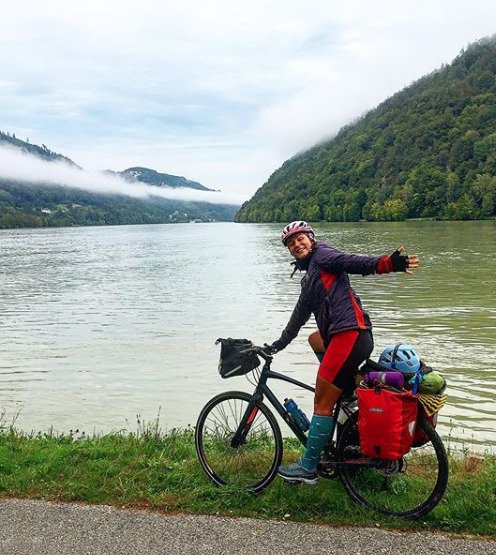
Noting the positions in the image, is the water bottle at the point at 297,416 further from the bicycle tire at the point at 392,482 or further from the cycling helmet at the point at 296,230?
the cycling helmet at the point at 296,230

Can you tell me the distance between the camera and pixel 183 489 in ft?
19.6

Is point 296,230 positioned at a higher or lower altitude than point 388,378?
higher

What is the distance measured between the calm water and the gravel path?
5335mm

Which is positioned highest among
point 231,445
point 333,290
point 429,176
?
point 429,176

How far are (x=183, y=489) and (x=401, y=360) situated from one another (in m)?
2.50

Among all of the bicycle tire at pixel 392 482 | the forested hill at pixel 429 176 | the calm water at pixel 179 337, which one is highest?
the forested hill at pixel 429 176

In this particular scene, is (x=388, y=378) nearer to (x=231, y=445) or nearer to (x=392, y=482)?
(x=392, y=482)

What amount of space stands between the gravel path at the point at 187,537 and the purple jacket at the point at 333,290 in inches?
68.5

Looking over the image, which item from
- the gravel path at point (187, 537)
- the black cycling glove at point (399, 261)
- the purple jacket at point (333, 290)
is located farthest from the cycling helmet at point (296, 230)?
the gravel path at point (187, 537)

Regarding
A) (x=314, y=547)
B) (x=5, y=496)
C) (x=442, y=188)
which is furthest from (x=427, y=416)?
(x=442, y=188)

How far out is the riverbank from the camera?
5.23m

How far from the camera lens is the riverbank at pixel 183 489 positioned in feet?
17.2

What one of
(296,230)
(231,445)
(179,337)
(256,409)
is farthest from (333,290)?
(179,337)

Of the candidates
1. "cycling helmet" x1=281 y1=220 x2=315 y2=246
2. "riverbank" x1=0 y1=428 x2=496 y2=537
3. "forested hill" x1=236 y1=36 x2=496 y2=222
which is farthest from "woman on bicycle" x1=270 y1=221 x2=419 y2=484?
"forested hill" x1=236 y1=36 x2=496 y2=222
